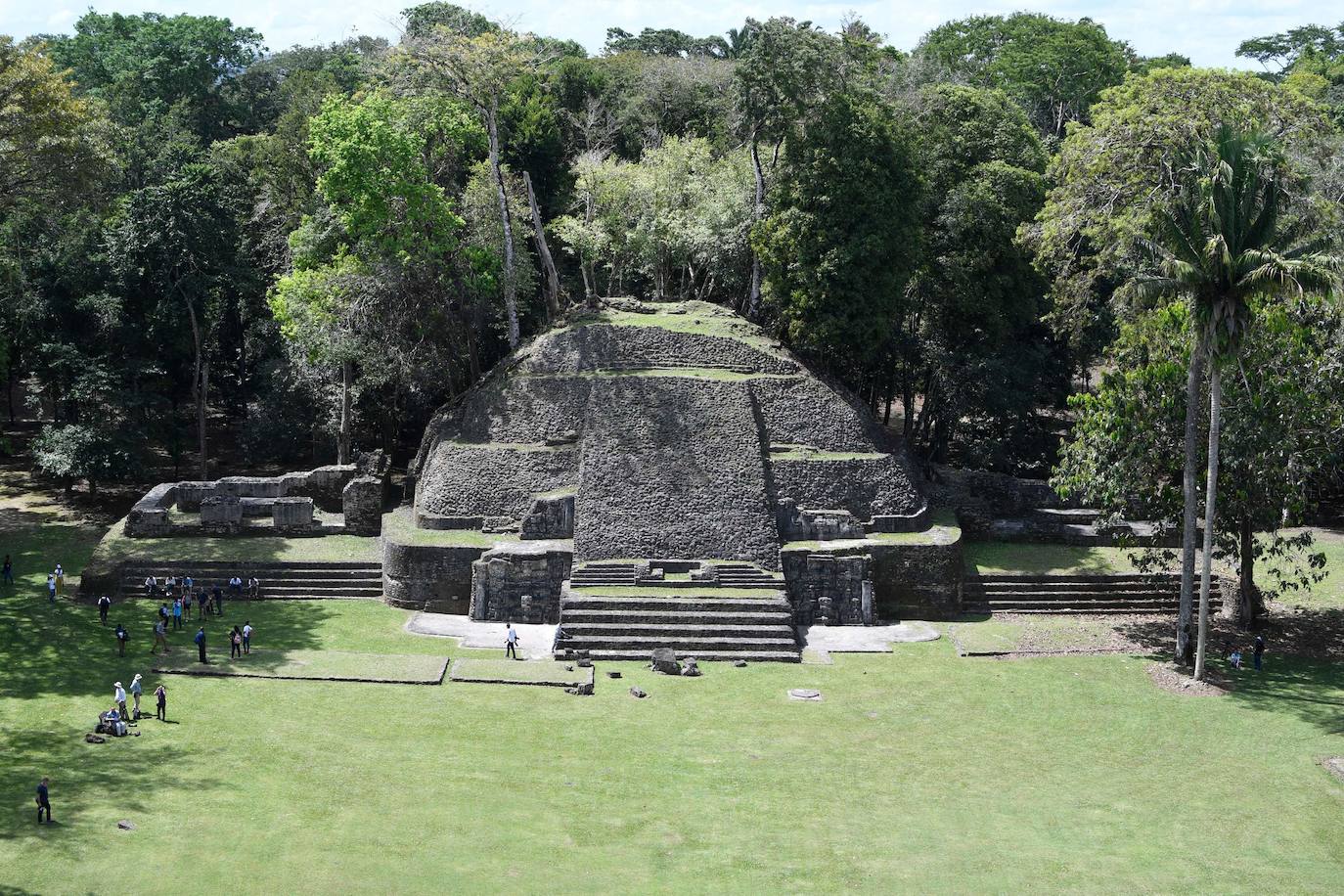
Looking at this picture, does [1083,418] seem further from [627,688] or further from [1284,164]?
[627,688]

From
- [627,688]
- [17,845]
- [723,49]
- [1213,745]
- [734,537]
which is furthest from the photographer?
[723,49]

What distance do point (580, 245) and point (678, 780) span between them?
25.6m

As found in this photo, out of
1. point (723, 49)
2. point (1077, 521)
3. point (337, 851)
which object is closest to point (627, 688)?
point (337, 851)

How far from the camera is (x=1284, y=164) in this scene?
3058 centimetres

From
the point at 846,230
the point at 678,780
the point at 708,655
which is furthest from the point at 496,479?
the point at 678,780

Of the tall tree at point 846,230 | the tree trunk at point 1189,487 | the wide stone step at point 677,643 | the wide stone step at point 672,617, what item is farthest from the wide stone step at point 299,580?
the tree trunk at point 1189,487

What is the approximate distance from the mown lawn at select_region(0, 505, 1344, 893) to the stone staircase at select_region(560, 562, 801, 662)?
30.6 inches

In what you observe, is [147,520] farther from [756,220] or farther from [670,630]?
[756,220]

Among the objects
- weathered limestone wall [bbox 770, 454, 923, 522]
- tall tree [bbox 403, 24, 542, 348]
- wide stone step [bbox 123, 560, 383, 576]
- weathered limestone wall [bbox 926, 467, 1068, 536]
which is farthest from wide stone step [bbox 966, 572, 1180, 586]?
tall tree [bbox 403, 24, 542, 348]

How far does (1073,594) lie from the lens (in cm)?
3359

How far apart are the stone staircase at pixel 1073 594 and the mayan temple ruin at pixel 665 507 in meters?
1.22

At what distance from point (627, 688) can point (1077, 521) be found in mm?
15757

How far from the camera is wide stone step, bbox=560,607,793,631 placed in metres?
30.0

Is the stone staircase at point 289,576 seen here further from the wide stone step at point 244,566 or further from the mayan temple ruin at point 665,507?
the mayan temple ruin at point 665,507
